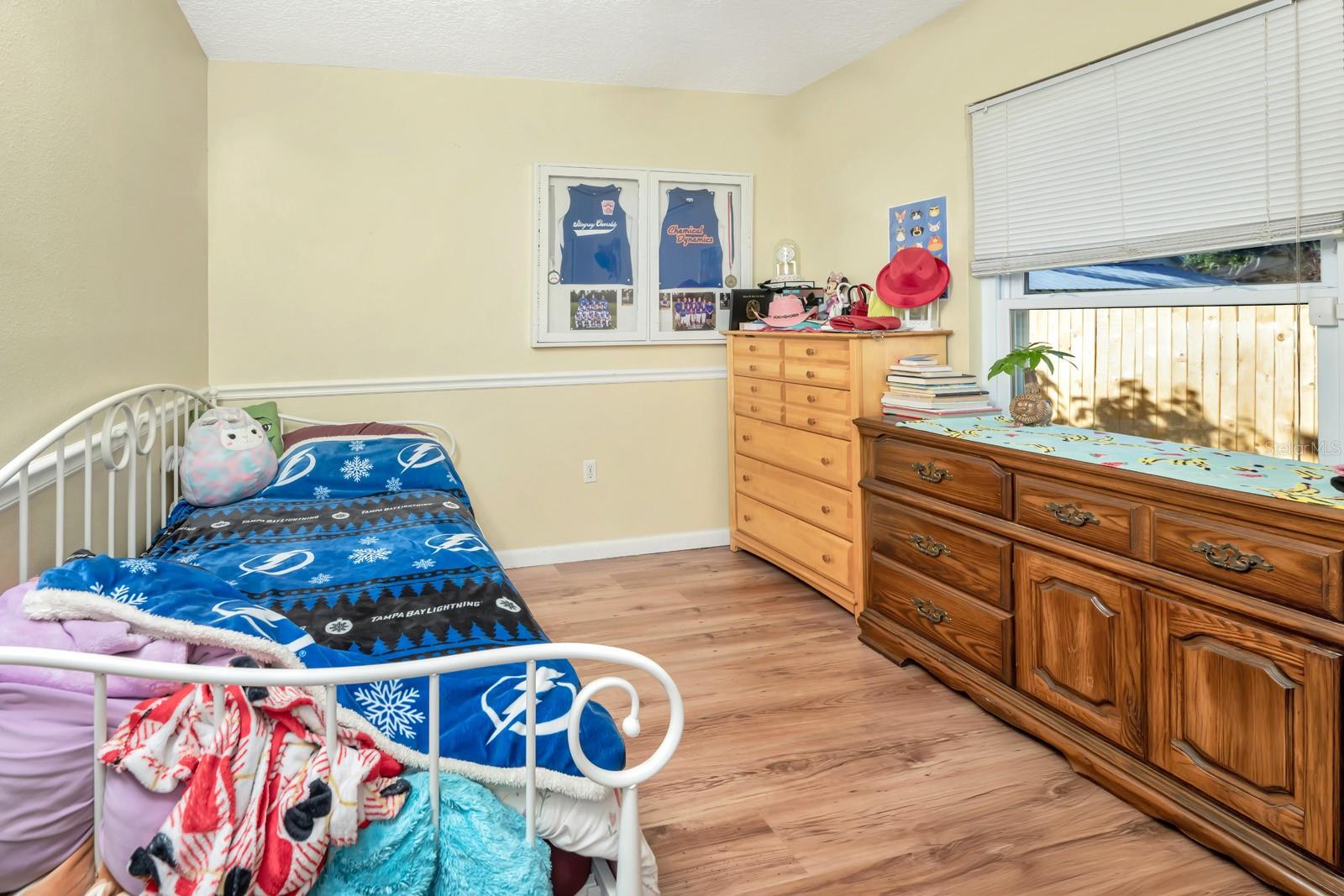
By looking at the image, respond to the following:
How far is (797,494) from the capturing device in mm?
3602

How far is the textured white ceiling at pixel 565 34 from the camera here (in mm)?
3070

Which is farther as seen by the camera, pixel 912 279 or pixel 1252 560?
pixel 912 279

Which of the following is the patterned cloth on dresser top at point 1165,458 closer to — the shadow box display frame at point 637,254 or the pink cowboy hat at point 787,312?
the pink cowboy hat at point 787,312

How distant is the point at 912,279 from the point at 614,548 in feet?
6.19

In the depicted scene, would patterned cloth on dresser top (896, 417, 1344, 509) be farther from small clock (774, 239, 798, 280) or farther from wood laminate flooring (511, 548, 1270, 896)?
small clock (774, 239, 798, 280)

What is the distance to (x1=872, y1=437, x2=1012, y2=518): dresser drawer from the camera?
2432 mm

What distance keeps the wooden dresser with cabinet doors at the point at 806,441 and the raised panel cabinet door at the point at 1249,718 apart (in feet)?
4.33

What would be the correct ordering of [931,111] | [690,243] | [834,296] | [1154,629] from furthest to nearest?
1. [690,243]
2. [834,296]
3. [931,111]
4. [1154,629]

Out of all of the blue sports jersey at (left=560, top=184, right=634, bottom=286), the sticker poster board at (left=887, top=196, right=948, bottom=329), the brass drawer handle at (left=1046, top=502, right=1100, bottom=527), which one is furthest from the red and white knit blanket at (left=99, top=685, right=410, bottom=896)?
the blue sports jersey at (left=560, top=184, right=634, bottom=286)

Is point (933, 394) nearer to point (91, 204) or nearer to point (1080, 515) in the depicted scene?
point (1080, 515)

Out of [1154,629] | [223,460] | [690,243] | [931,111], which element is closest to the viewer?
[1154,629]

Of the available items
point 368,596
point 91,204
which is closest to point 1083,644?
point 368,596

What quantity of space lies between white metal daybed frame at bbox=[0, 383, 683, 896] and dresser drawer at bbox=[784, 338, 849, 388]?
5.85ft

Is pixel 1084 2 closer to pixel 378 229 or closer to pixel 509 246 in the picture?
pixel 509 246
